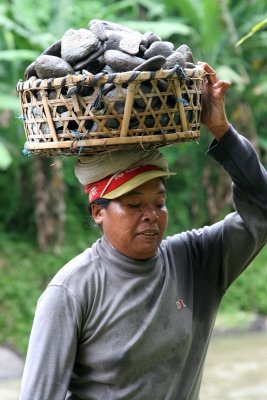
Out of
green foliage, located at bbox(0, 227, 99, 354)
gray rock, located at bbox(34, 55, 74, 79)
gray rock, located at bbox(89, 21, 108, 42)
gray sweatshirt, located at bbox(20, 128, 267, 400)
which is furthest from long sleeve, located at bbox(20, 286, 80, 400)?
green foliage, located at bbox(0, 227, 99, 354)

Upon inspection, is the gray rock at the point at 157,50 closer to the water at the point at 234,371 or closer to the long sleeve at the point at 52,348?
the long sleeve at the point at 52,348

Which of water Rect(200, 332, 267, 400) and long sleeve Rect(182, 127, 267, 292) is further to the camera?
water Rect(200, 332, 267, 400)

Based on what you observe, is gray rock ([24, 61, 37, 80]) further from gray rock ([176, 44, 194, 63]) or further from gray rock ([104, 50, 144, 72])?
gray rock ([176, 44, 194, 63])

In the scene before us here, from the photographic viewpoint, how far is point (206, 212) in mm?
12727

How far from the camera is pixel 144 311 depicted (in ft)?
8.92

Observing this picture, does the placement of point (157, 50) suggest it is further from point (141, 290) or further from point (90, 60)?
point (141, 290)

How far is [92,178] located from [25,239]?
859 centimetres

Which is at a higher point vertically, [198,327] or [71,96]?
[71,96]

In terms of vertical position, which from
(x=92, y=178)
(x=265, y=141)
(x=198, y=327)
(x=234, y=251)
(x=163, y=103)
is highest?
(x=163, y=103)

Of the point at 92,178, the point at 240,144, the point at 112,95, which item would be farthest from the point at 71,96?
the point at 240,144

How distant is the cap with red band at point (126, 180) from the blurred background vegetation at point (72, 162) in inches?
249

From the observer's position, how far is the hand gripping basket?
2.46 m

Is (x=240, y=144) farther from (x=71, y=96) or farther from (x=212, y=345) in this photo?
(x=212, y=345)

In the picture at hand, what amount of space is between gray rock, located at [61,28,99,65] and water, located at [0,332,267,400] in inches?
236
